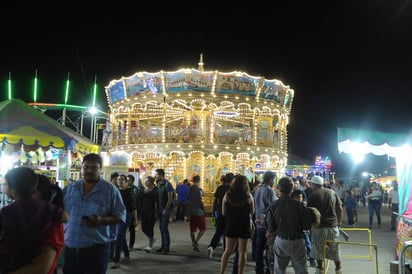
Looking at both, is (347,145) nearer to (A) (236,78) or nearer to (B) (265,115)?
(A) (236,78)

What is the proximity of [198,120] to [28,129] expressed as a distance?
1392 cm

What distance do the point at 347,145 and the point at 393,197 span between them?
21.8ft

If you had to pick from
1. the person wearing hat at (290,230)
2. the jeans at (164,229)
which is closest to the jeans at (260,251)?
the person wearing hat at (290,230)

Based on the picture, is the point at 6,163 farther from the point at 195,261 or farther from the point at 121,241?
the point at 195,261

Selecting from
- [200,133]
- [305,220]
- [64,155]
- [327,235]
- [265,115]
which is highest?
[265,115]

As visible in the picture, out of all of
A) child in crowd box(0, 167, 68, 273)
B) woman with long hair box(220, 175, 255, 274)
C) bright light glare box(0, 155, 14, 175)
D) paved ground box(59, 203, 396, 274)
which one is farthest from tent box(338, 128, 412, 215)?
bright light glare box(0, 155, 14, 175)

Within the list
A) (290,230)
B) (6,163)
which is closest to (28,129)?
(6,163)

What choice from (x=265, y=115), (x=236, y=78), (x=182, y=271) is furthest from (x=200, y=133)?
(x=182, y=271)

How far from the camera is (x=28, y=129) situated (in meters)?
8.52

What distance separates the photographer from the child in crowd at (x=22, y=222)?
2.72 m

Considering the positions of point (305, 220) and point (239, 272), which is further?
point (239, 272)

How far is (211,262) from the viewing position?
7.64m

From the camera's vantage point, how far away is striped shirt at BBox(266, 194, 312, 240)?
468cm

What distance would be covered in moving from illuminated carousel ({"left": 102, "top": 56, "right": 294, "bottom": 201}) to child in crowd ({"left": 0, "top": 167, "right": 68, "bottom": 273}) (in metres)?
15.9
